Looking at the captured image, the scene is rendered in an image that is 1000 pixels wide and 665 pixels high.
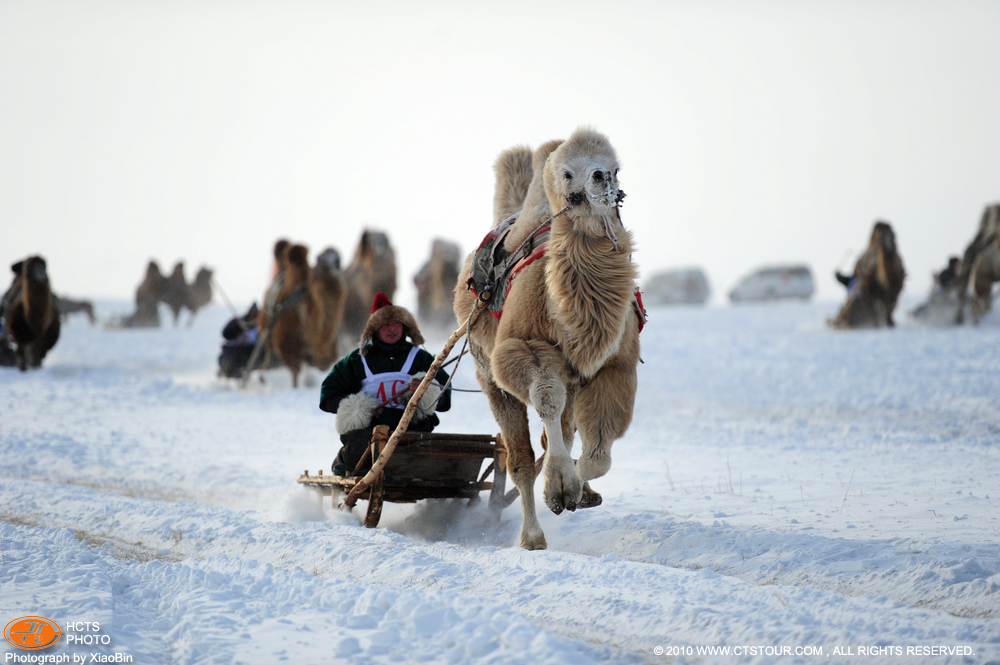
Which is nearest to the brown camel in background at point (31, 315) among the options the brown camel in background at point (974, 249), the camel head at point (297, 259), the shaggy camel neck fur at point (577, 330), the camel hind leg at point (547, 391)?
the camel head at point (297, 259)

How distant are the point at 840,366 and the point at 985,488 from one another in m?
10.3

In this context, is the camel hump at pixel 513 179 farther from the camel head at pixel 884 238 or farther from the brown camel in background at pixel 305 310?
the camel head at pixel 884 238

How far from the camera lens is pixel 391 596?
12.8 ft

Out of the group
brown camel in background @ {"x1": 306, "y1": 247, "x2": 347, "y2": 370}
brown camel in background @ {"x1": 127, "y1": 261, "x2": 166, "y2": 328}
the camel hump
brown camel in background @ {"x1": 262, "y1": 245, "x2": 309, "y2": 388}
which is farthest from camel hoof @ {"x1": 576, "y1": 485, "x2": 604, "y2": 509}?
brown camel in background @ {"x1": 127, "y1": 261, "x2": 166, "y2": 328}

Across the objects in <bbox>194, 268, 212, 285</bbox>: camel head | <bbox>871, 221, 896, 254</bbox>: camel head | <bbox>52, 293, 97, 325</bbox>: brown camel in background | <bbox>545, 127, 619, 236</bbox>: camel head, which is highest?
<bbox>871, 221, 896, 254</bbox>: camel head

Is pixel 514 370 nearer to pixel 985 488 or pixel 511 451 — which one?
pixel 511 451

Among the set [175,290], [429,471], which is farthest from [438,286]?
[429,471]

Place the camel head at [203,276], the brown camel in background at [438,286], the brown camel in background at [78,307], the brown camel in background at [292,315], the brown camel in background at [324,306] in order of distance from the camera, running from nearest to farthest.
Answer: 1. the brown camel in background at [292,315]
2. the brown camel in background at [324,306]
3. the brown camel in background at [438,286]
4. the brown camel in background at [78,307]
5. the camel head at [203,276]

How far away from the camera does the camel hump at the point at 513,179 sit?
673 cm

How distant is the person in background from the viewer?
652 centimetres

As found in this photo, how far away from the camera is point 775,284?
1576 inches

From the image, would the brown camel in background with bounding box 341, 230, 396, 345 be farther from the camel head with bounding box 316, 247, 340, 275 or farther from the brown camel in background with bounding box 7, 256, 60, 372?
the brown camel in background with bounding box 7, 256, 60, 372

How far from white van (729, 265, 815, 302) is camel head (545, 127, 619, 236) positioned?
1461 inches

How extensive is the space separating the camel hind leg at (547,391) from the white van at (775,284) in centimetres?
3724
